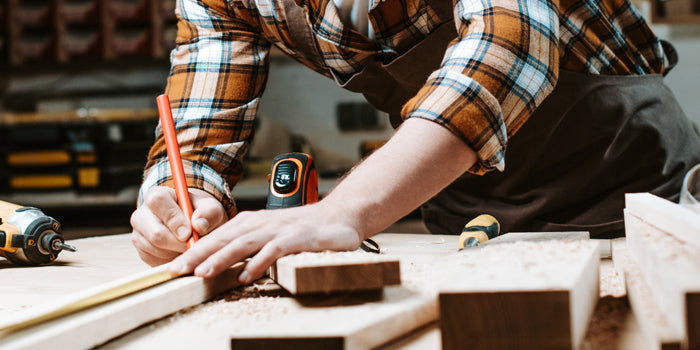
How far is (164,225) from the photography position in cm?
85

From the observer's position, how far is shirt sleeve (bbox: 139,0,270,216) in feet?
3.68

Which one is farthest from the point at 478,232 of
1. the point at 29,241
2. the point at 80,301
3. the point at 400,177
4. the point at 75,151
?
the point at 75,151

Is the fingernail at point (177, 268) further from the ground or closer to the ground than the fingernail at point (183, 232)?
further from the ground

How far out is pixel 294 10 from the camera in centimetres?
111

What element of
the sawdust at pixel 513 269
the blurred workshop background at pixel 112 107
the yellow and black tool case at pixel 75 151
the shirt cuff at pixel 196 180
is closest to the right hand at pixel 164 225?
the shirt cuff at pixel 196 180

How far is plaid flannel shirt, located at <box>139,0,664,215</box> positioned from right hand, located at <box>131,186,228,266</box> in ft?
0.54

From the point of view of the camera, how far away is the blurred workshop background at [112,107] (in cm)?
311

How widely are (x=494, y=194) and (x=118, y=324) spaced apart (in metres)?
0.95

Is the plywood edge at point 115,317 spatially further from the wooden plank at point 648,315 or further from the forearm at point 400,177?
the wooden plank at point 648,315

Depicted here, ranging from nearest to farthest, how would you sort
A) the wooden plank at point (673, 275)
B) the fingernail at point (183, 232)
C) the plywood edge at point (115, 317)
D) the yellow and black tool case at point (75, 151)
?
the wooden plank at point (673, 275), the plywood edge at point (115, 317), the fingernail at point (183, 232), the yellow and black tool case at point (75, 151)

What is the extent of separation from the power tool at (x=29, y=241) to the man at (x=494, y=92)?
153mm

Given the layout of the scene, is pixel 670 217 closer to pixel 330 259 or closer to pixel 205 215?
pixel 330 259

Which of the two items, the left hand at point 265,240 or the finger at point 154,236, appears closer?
the left hand at point 265,240

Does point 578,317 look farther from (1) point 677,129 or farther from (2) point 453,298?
(1) point 677,129
